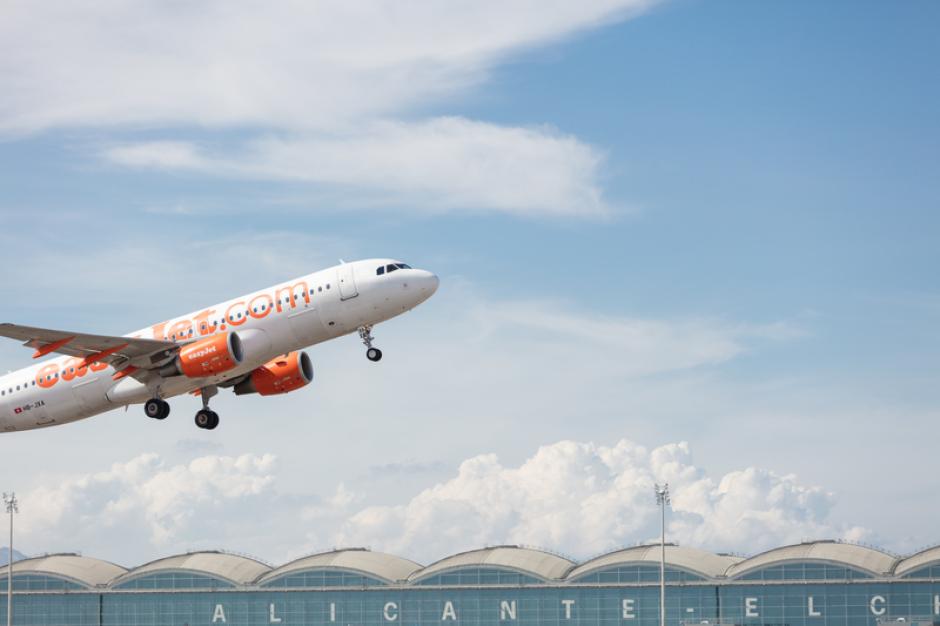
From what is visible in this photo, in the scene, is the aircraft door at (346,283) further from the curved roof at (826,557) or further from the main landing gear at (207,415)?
the curved roof at (826,557)

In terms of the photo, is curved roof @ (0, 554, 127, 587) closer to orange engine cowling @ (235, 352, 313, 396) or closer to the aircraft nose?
orange engine cowling @ (235, 352, 313, 396)

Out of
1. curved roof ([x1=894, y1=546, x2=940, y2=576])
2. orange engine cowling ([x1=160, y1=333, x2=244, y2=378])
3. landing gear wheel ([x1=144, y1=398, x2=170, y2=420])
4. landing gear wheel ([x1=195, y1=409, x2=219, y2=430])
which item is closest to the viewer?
orange engine cowling ([x1=160, y1=333, x2=244, y2=378])

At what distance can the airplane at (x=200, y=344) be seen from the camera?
8006 centimetres

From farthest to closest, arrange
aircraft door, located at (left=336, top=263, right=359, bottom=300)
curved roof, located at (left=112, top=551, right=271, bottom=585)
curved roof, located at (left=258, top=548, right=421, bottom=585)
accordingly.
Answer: curved roof, located at (left=112, top=551, right=271, bottom=585) < curved roof, located at (left=258, top=548, right=421, bottom=585) < aircraft door, located at (left=336, top=263, right=359, bottom=300)

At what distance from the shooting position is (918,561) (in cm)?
15488

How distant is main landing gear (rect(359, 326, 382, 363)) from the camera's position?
264 feet

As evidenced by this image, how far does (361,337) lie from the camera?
81562mm

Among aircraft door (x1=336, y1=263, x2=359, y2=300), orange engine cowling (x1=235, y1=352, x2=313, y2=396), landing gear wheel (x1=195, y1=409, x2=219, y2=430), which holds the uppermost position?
aircraft door (x1=336, y1=263, x2=359, y2=300)

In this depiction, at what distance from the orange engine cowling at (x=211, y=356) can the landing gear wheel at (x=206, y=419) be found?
700 centimetres

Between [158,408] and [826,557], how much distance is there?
93561mm

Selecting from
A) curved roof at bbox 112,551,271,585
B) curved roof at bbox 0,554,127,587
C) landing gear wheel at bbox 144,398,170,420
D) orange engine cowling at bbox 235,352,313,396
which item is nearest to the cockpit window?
orange engine cowling at bbox 235,352,313,396

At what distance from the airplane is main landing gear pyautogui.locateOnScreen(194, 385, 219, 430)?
0.08 metres

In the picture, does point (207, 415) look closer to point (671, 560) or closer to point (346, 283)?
point (346, 283)

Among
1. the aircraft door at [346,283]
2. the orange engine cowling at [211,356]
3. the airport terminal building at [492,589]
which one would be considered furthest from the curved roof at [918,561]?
the orange engine cowling at [211,356]
